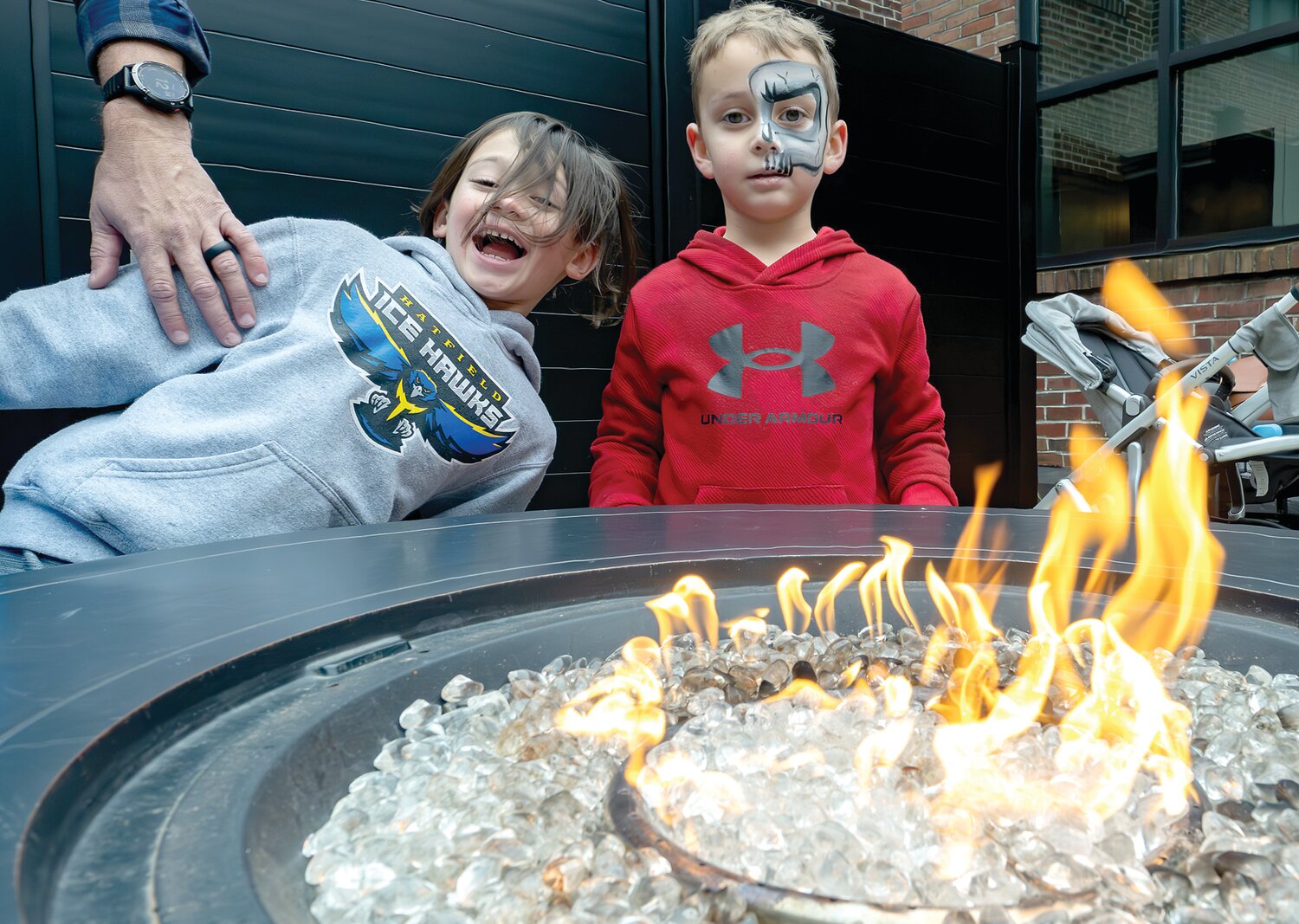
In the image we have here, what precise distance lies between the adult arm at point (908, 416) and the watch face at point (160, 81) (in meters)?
1.31

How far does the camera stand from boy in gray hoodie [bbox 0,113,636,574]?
1.06 m

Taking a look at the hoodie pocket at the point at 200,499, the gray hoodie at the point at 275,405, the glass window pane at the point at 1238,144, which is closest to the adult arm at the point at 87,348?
the gray hoodie at the point at 275,405

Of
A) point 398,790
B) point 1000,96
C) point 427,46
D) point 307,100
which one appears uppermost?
point 1000,96

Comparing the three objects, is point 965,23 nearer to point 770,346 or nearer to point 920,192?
point 920,192

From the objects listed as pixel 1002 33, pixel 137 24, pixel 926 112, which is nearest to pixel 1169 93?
pixel 1002 33

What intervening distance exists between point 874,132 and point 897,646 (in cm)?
263

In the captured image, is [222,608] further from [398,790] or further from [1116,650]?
[1116,650]

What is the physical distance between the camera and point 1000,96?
3.36 meters

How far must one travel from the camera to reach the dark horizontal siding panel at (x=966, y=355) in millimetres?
3227

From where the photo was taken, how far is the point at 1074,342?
10.0ft

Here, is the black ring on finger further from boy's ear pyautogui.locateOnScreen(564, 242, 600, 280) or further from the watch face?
boy's ear pyautogui.locateOnScreen(564, 242, 600, 280)

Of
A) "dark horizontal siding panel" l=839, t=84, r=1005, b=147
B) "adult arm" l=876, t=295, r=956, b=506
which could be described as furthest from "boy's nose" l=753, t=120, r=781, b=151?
"dark horizontal siding panel" l=839, t=84, r=1005, b=147

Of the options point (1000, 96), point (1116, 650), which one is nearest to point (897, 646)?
point (1116, 650)

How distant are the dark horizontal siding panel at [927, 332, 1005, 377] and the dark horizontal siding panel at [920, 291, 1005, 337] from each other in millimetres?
25
